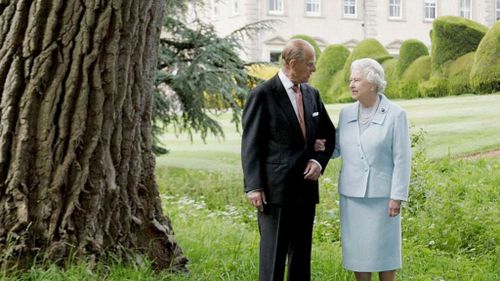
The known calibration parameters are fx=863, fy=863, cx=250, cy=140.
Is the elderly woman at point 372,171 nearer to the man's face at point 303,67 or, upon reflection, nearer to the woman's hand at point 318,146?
the woman's hand at point 318,146

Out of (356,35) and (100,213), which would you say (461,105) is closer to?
(356,35)

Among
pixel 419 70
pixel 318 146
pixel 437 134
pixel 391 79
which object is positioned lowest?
pixel 437 134

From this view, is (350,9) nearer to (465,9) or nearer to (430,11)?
(430,11)

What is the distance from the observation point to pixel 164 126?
9.72m

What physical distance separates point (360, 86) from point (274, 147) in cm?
49

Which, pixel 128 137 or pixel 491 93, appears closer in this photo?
pixel 128 137

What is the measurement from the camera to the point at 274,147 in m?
3.98

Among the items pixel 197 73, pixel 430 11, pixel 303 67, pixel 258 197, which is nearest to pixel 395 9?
pixel 430 11

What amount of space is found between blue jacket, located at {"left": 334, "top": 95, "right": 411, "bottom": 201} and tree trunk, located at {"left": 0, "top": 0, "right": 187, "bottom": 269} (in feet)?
3.99

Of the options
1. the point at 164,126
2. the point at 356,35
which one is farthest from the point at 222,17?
the point at 164,126

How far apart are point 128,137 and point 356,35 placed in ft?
30.4

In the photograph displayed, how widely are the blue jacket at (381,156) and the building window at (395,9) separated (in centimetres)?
901

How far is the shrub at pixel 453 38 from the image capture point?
11.7m

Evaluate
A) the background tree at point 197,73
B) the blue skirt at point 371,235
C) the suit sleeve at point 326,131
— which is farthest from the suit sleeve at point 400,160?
Result: the background tree at point 197,73
